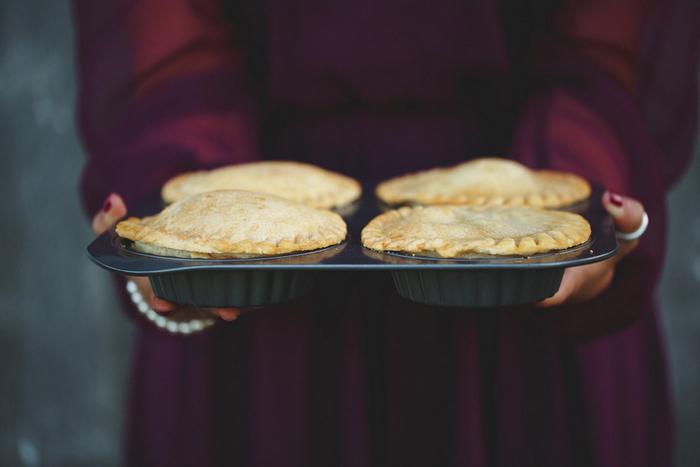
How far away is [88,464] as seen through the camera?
8.11ft

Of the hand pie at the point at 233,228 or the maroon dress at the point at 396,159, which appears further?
the maroon dress at the point at 396,159

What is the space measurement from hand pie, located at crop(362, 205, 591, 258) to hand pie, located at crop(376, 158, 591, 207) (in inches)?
3.9

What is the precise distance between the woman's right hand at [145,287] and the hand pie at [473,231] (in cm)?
26

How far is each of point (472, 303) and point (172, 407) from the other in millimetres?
810

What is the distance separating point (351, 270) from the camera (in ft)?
2.66

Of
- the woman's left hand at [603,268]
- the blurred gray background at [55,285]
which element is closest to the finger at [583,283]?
the woman's left hand at [603,268]

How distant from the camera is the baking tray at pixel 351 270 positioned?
0.78 metres

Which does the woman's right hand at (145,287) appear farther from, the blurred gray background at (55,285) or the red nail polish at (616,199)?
the blurred gray background at (55,285)

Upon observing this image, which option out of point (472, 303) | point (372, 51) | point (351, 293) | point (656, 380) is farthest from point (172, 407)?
point (656, 380)

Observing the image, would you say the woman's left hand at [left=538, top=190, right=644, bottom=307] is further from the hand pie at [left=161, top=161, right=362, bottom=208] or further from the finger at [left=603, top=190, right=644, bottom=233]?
the hand pie at [left=161, top=161, right=362, bottom=208]

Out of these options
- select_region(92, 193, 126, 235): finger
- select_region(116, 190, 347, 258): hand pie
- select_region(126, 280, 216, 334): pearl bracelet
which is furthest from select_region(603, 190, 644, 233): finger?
select_region(92, 193, 126, 235): finger

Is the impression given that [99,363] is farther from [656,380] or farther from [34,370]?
[656,380]

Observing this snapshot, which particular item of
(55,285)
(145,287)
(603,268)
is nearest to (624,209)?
(603,268)

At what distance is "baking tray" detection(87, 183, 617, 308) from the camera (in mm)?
777
